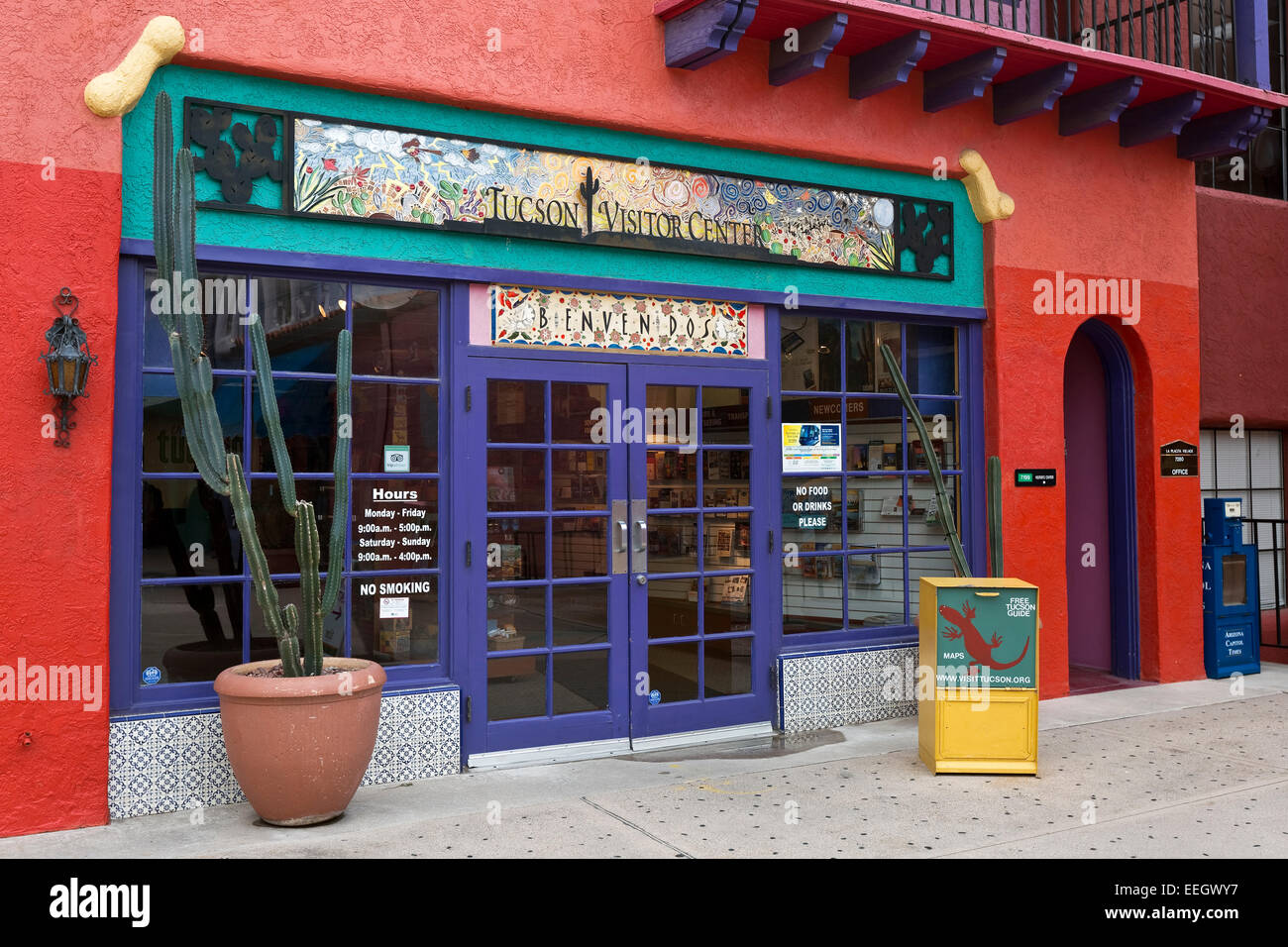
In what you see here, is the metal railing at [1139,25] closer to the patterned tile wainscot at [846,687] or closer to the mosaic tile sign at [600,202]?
the mosaic tile sign at [600,202]

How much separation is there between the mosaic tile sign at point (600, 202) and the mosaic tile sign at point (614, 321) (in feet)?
1.12

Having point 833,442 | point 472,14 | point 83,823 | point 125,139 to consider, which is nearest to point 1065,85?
point 833,442

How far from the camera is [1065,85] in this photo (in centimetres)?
791

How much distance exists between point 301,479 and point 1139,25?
8.55m

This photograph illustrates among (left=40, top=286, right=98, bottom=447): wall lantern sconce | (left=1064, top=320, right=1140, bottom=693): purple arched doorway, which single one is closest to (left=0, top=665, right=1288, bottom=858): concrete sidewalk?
(left=40, top=286, right=98, bottom=447): wall lantern sconce

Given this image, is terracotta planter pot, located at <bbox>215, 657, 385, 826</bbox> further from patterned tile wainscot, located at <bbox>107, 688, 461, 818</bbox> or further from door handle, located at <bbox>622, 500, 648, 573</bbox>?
door handle, located at <bbox>622, 500, 648, 573</bbox>

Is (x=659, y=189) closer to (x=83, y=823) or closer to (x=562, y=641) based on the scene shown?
(x=562, y=641)

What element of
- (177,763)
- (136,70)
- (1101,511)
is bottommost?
(177,763)

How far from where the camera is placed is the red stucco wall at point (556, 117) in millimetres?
5203

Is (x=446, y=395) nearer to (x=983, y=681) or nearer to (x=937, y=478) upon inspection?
(x=937, y=478)

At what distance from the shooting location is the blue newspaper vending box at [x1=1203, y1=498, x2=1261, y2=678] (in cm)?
929

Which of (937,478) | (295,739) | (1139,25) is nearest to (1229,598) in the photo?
(937,478)

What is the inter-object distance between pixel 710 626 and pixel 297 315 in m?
3.15

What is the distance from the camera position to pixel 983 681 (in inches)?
252
